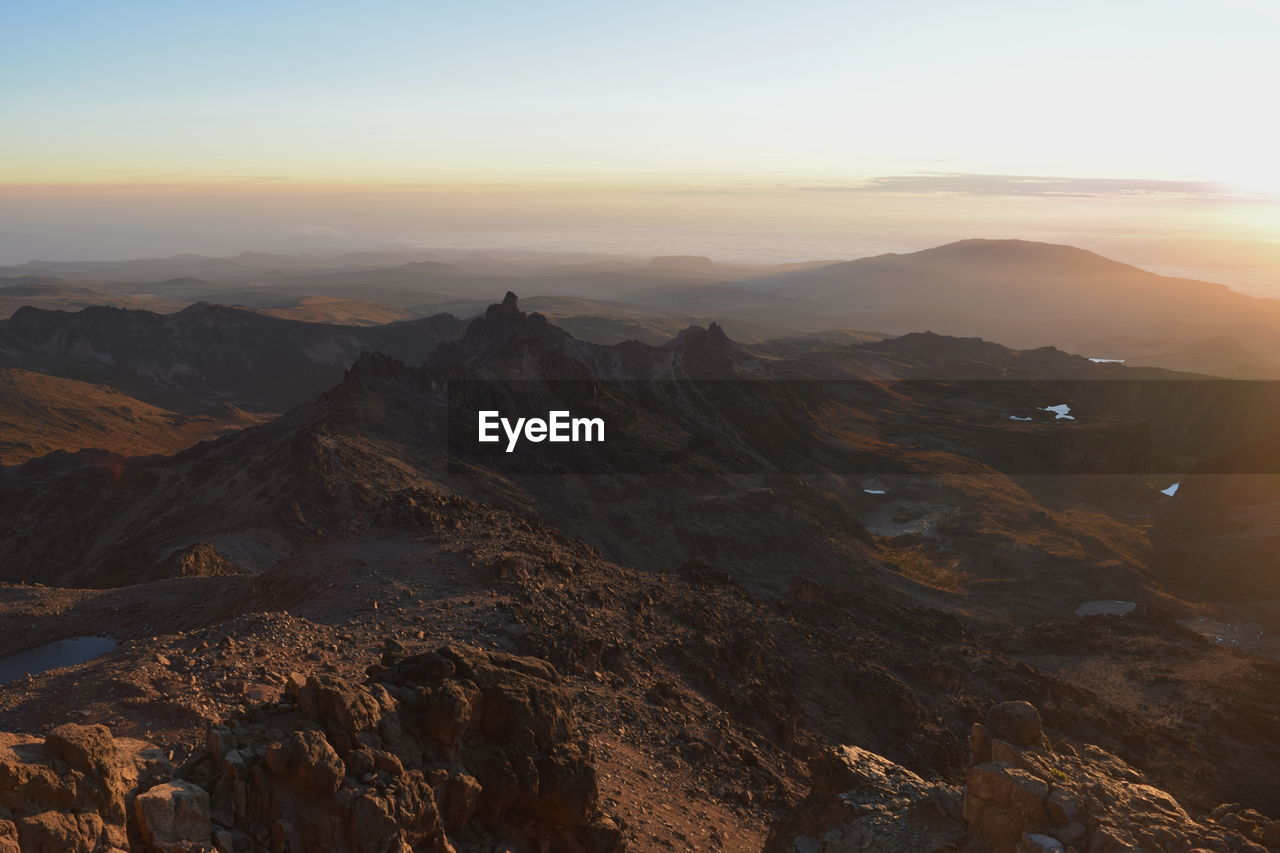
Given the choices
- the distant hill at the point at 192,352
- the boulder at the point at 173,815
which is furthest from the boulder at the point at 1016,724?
the distant hill at the point at 192,352

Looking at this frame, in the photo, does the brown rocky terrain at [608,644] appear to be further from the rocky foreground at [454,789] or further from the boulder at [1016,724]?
the boulder at [1016,724]

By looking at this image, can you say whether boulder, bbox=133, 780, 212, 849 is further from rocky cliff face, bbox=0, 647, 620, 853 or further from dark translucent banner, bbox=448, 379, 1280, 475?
dark translucent banner, bbox=448, 379, 1280, 475

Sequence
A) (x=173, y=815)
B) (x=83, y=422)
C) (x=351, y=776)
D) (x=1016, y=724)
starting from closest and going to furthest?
(x=173, y=815), (x=351, y=776), (x=1016, y=724), (x=83, y=422)

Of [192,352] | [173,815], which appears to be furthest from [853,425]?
[192,352]

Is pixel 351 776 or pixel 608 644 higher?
pixel 351 776

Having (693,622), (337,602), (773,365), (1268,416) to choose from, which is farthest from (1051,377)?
(337,602)

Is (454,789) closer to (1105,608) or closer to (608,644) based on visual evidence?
(608,644)

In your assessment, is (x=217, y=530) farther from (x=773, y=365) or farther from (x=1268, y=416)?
(x=1268, y=416)
